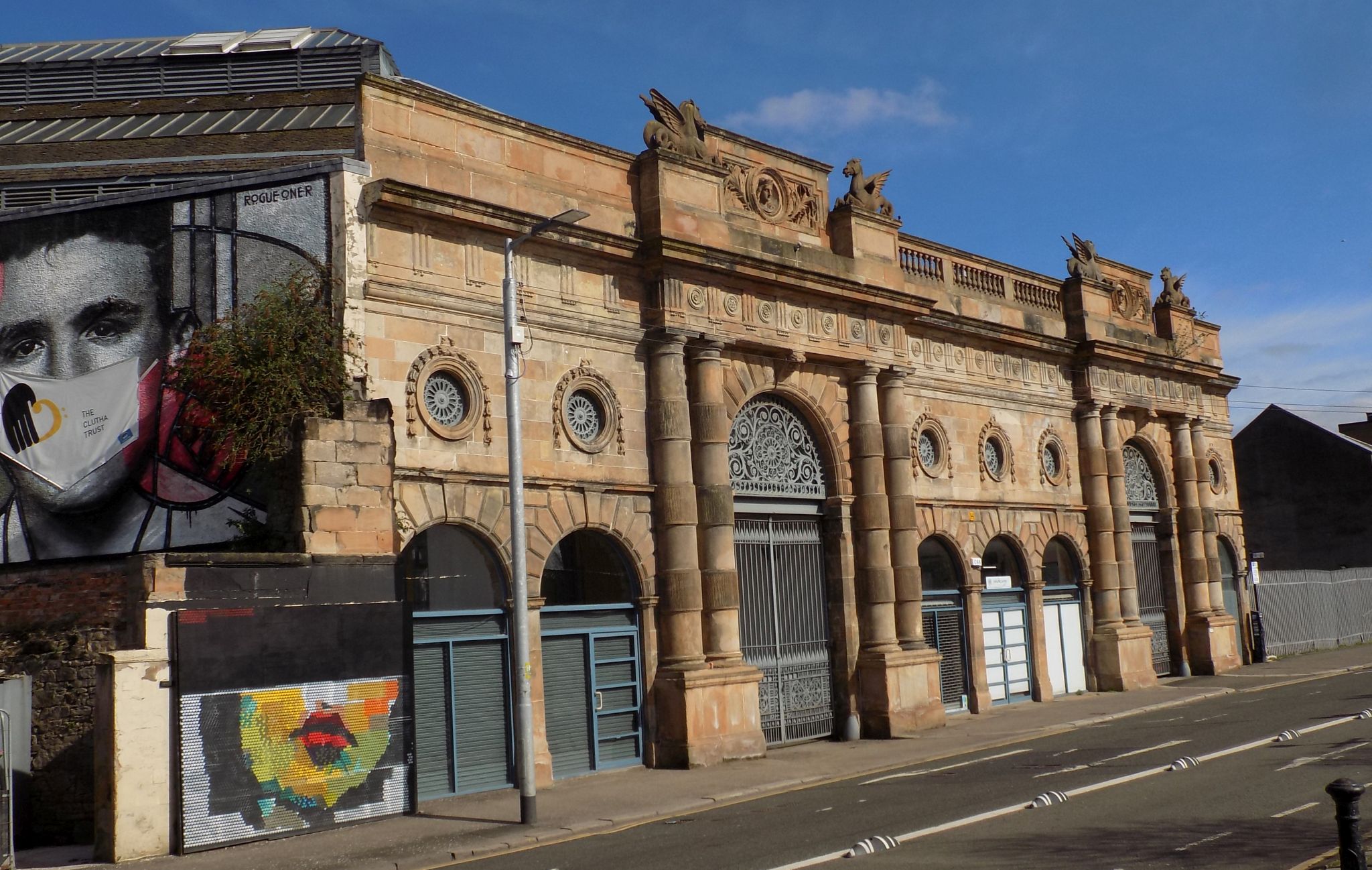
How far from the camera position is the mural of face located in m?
16.5

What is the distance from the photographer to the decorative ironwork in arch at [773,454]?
72.1ft

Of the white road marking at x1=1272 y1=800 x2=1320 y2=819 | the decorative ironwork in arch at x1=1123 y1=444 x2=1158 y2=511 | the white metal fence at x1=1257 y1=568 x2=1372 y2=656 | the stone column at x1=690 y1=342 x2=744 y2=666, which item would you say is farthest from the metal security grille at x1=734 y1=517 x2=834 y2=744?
the white metal fence at x1=1257 y1=568 x2=1372 y2=656

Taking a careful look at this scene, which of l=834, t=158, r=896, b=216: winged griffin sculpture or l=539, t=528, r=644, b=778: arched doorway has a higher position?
l=834, t=158, r=896, b=216: winged griffin sculpture

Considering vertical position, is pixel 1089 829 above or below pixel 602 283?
below

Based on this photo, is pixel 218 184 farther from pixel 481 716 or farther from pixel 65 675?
pixel 481 716

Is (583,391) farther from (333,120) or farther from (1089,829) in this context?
(333,120)

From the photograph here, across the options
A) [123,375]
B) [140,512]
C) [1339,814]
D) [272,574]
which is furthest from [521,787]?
[1339,814]

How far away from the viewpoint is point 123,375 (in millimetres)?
16547

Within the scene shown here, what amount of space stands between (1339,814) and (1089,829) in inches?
169

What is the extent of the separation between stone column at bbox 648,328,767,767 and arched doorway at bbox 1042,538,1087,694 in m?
11.0

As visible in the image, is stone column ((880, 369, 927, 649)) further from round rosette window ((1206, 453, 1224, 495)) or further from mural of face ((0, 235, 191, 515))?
round rosette window ((1206, 453, 1224, 495))

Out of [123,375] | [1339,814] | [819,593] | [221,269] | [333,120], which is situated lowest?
[1339,814]

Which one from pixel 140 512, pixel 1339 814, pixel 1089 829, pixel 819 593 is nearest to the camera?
pixel 1339 814

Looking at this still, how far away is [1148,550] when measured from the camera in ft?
108
